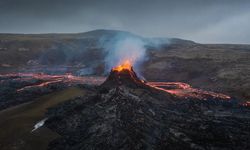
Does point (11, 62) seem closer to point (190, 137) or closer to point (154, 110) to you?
point (154, 110)

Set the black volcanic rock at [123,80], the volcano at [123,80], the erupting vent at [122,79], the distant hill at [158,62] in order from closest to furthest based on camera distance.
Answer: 1. the black volcanic rock at [123,80]
2. the volcano at [123,80]
3. the erupting vent at [122,79]
4. the distant hill at [158,62]

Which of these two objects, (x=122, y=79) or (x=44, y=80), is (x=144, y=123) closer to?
(x=122, y=79)

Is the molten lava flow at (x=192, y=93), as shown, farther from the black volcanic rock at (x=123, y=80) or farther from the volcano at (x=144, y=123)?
the black volcanic rock at (x=123, y=80)

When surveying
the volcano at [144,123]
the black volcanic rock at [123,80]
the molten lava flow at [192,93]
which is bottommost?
the molten lava flow at [192,93]

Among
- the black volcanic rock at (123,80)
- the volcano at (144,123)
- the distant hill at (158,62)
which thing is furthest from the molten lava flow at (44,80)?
the volcano at (144,123)

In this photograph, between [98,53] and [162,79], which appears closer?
[162,79]

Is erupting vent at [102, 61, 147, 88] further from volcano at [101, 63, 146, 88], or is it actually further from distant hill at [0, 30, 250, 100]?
distant hill at [0, 30, 250, 100]

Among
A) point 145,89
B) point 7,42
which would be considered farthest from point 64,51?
point 145,89

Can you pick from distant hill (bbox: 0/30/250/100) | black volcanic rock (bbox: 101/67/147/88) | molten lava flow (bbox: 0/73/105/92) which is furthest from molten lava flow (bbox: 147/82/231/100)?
molten lava flow (bbox: 0/73/105/92)
